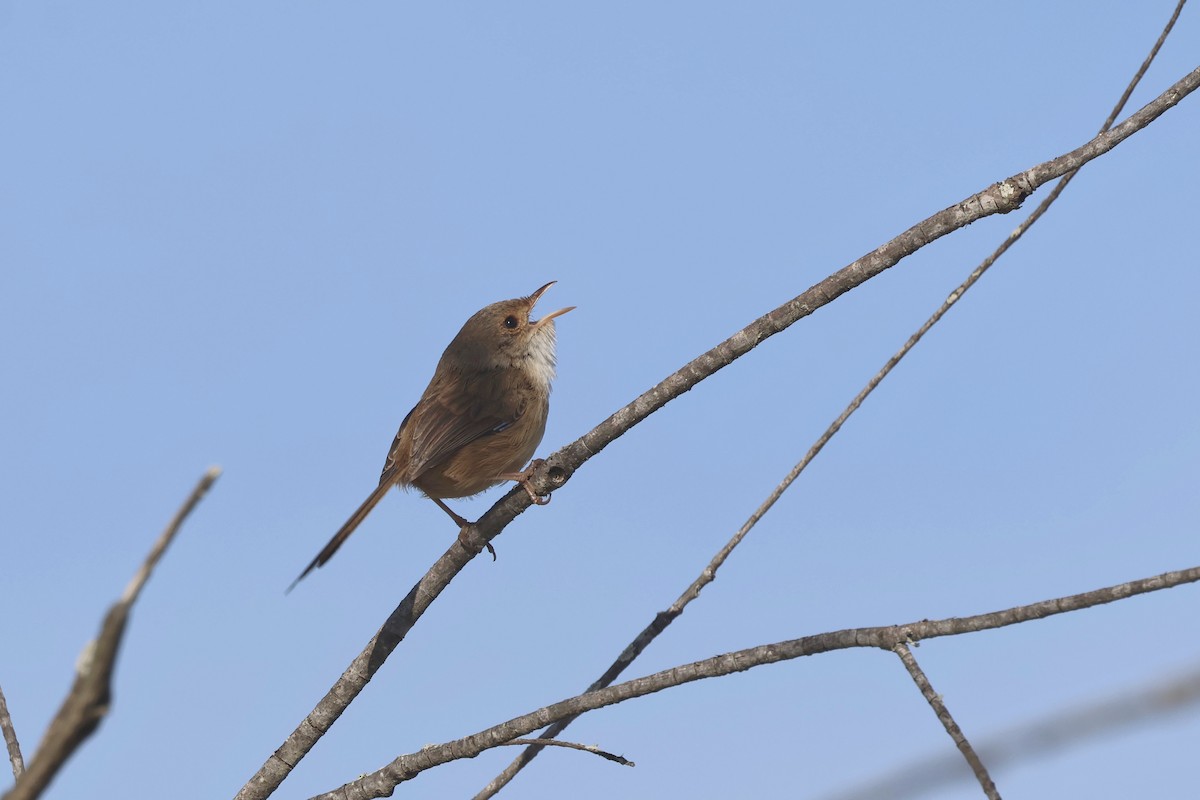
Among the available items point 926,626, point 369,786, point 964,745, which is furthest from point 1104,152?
point 369,786

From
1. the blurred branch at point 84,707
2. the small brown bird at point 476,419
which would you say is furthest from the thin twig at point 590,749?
the blurred branch at point 84,707

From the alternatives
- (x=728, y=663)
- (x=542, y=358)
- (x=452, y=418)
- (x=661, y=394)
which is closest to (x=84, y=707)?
(x=728, y=663)

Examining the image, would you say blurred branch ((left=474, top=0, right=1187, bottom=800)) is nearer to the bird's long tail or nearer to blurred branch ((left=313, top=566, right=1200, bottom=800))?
blurred branch ((left=313, top=566, right=1200, bottom=800))

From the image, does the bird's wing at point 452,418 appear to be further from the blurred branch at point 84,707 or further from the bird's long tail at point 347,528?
the blurred branch at point 84,707

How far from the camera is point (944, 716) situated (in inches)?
125

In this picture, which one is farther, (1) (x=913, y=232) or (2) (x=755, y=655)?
(1) (x=913, y=232)

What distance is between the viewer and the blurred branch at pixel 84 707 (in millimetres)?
A: 1472

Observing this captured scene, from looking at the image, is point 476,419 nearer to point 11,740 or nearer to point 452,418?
point 452,418

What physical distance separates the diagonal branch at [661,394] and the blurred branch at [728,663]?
0.49 m

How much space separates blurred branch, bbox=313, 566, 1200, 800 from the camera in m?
2.72

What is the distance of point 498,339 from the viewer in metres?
8.19

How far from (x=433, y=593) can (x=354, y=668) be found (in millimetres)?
490

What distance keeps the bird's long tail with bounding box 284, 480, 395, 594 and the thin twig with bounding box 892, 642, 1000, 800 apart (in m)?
2.38

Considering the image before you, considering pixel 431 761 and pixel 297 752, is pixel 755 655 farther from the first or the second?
pixel 297 752
